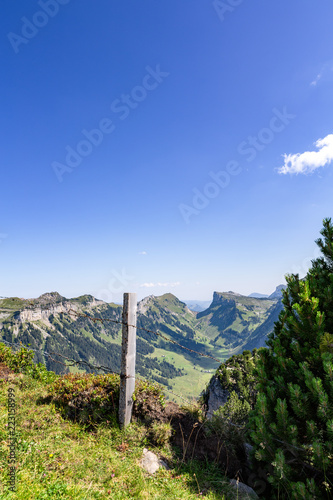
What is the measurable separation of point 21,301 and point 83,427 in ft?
23.5

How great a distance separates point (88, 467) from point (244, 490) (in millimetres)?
3504

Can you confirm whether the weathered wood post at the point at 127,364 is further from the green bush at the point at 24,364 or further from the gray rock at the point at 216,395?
the gray rock at the point at 216,395

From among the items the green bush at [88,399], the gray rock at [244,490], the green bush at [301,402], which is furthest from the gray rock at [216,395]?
the gray rock at [244,490]

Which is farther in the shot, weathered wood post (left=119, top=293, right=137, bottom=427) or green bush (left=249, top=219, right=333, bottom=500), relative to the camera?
weathered wood post (left=119, top=293, right=137, bottom=427)

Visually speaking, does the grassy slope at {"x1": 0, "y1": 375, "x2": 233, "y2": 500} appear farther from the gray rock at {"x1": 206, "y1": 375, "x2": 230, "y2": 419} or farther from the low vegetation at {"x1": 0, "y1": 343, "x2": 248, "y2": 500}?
the gray rock at {"x1": 206, "y1": 375, "x2": 230, "y2": 419}

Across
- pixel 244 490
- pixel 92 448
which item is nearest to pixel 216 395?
pixel 244 490

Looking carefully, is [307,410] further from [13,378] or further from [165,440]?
[13,378]

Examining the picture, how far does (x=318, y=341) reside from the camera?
4.86m

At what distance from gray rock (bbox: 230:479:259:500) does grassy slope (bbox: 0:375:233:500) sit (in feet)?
0.74

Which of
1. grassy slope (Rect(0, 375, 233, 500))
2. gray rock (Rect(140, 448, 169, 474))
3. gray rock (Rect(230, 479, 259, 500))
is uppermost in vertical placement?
grassy slope (Rect(0, 375, 233, 500))

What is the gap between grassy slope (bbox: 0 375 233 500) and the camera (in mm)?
3990

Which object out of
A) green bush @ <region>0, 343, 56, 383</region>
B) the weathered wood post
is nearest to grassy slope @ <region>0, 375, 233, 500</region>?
the weathered wood post

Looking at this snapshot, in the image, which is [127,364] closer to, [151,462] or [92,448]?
[92,448]

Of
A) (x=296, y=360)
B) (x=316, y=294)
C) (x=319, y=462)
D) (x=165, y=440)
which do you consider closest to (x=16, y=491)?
(x=165, y=440)
